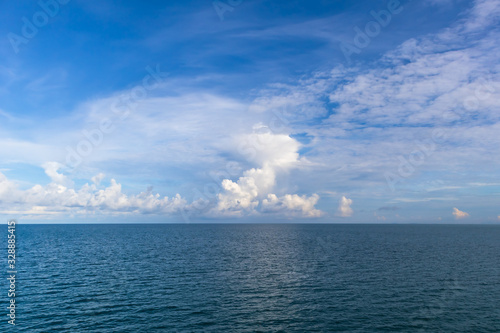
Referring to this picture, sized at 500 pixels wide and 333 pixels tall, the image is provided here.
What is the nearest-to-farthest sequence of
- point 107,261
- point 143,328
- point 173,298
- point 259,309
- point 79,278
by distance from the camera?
point 143,328
point 259,309
point 173,298
point 79,278
point 107,261

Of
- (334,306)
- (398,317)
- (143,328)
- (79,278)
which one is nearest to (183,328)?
(143,328)

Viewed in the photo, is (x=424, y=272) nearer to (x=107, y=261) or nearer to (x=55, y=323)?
(x=55, y=323)

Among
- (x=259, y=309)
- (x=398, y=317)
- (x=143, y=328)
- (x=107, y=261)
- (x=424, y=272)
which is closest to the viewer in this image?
(x=143, y=328)

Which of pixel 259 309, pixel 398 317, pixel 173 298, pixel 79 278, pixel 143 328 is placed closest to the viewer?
pixel 143 328

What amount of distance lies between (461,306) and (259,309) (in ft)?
116

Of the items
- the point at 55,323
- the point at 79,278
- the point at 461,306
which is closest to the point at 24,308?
the point at 55,323

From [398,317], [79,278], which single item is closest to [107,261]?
[79,278]

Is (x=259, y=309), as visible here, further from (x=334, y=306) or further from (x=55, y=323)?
(x=55, y=323)

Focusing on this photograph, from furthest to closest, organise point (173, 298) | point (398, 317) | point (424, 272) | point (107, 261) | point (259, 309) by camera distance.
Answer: point (107, 261)
point (424, 272)
point (173, 298)
point (259, 309)
point (398, 317)

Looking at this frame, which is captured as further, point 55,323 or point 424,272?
point 424,272

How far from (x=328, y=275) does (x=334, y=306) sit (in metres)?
23.5

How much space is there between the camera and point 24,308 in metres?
48.7

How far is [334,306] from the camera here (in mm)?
51125

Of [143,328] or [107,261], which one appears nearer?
[143,328]
